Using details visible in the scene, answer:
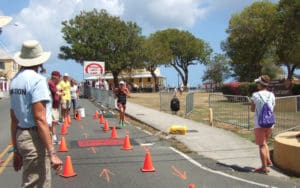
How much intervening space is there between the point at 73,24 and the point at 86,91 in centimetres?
820

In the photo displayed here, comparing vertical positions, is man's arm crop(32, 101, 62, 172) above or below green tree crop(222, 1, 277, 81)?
below

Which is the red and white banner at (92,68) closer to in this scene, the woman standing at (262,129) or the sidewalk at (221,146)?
the sidewalk at (221,146)

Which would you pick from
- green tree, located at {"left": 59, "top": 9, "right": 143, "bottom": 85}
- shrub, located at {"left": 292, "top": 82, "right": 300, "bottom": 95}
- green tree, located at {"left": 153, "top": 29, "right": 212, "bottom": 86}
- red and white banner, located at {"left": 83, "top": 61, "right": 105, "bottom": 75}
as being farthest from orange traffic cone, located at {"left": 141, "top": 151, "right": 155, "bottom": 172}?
green tree, located at {"left": 153, "top": 29, "right": 212, "bottom": 86}

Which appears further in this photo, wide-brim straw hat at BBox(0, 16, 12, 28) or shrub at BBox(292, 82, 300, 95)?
shrub at BBox(292, 82, 300, 95)

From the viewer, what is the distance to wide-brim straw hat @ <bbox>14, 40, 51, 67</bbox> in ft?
15.2

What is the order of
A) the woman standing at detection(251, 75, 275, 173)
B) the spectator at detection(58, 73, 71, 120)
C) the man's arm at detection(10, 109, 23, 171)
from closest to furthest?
the man's arm at detection(10, 109, 23, 171), the woman standing at detection(251, 75, 275, 173), the spectator at detection(58, 73, 71, 120)

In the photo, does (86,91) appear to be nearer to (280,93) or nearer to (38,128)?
(280,93)

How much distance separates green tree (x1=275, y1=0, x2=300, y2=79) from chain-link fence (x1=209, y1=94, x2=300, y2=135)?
13.2 metres

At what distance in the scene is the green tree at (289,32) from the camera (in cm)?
3281

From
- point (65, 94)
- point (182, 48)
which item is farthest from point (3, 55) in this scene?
point (65, 94)

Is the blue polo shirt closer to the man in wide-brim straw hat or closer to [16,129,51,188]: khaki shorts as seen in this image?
the man in wide-brim straw hat

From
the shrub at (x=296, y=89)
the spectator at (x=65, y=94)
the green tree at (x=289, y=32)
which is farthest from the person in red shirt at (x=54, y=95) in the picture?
the shrub at (x=296, y=89)

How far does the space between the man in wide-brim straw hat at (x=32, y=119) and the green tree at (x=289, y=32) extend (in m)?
26.1

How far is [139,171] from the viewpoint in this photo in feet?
30.3
